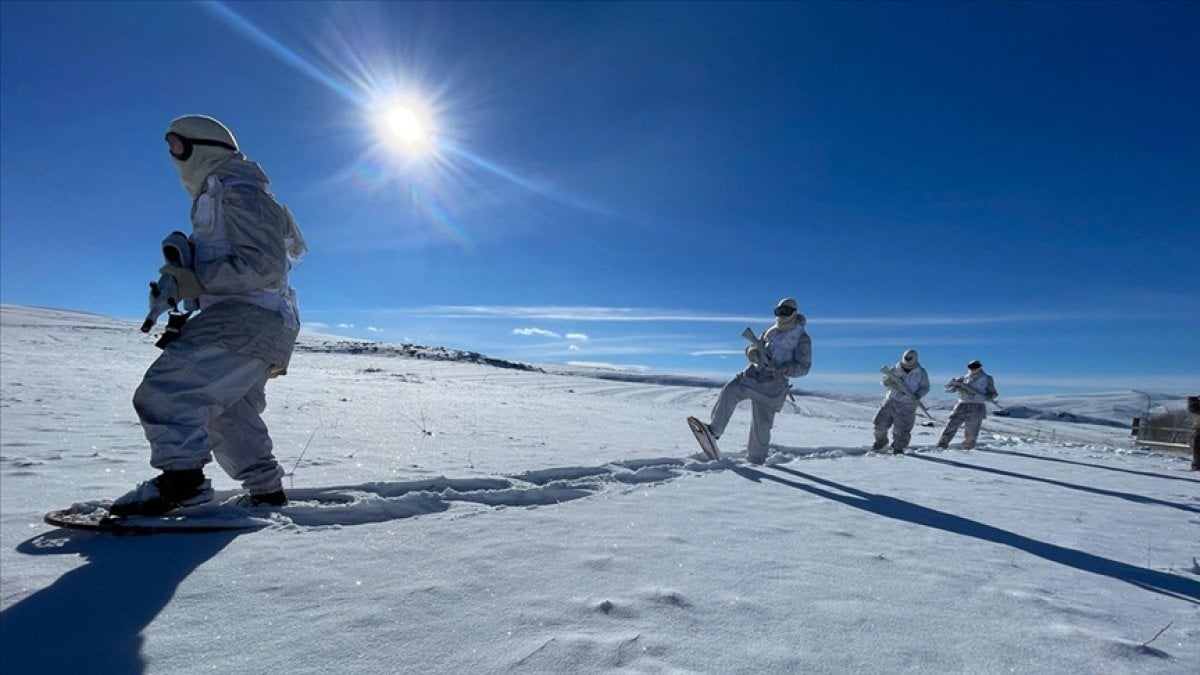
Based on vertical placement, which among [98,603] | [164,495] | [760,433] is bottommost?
[98,603]

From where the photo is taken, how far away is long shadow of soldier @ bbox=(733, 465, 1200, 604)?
77.8 inches

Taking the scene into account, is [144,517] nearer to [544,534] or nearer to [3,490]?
[3,490]

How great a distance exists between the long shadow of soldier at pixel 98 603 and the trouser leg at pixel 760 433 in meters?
4.61

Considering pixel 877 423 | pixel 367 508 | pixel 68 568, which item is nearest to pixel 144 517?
pixel 68 568

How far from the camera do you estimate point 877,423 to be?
29.1 ft

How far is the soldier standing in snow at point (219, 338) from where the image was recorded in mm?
2086

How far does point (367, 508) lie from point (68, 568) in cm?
99

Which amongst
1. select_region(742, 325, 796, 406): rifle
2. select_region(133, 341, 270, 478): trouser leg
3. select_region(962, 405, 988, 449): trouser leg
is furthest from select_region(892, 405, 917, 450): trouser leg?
select_region(133, 341, 270, 478): trouser leg

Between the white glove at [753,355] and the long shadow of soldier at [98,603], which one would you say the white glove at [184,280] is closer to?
the long shadow of soldier at [98,603]

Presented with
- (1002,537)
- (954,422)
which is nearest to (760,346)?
(1002,537)

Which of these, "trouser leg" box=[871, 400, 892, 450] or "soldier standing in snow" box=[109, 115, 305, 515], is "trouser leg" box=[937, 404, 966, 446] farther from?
"soldier standing in snow" box=[109, 115, 305, 515]

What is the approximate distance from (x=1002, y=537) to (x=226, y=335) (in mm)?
3823

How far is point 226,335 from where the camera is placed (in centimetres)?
224

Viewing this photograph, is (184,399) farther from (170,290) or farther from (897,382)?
(897,382)
